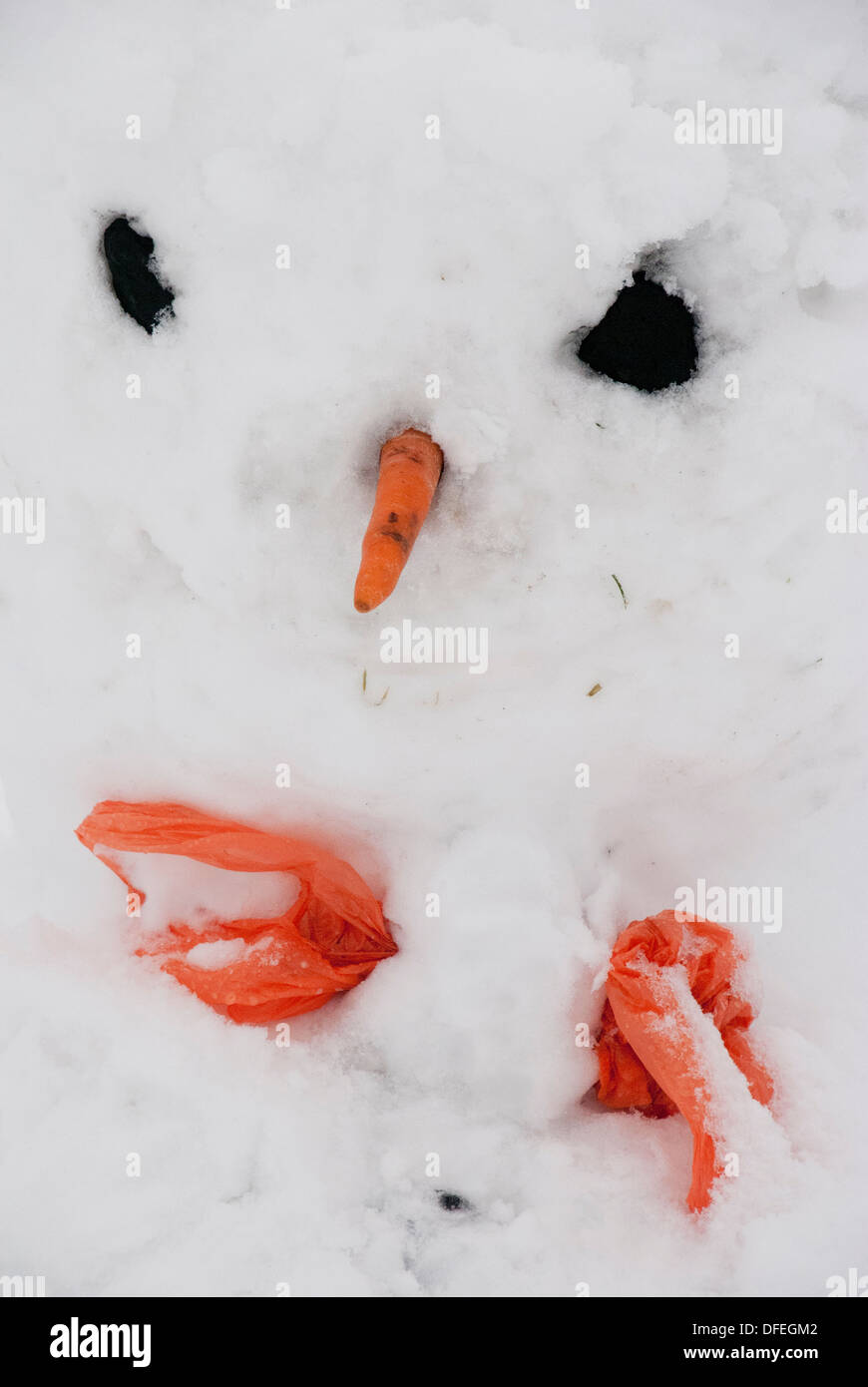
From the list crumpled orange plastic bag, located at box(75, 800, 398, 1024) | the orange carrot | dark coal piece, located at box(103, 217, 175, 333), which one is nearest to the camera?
the orange carrot

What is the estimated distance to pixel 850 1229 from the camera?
1330 mm

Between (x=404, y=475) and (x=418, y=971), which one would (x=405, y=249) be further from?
(x=418, y=971)

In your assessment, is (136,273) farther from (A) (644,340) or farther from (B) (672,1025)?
(B) (672,1025)

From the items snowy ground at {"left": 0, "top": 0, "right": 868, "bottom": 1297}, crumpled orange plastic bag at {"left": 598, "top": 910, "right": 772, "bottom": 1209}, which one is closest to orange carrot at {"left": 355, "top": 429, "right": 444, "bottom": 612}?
snowy ground at {"left": 0, "top": 0, "right": 868, "bottom": 1297}

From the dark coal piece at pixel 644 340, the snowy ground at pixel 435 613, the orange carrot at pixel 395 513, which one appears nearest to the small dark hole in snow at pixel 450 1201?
the snowy ground at pixel 435 613

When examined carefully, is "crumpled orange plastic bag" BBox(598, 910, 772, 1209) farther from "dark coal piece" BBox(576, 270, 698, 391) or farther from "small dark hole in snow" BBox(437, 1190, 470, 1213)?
"dark coal piece" BBox(576, 270, 698, 391)

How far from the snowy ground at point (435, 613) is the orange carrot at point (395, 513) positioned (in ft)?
0.22

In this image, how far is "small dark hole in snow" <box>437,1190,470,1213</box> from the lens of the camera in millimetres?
1426

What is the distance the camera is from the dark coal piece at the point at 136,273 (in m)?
1.37

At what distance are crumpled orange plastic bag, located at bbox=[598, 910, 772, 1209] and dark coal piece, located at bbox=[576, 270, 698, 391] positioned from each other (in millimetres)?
880

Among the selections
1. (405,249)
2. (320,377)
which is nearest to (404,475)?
(320,377)

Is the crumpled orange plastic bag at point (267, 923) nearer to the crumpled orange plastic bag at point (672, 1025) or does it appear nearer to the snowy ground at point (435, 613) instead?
the snowy ground at point (435, 613)

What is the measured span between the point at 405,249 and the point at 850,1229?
157 cm

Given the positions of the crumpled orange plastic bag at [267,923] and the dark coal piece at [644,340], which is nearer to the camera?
the dark coal piece at [644,340]
